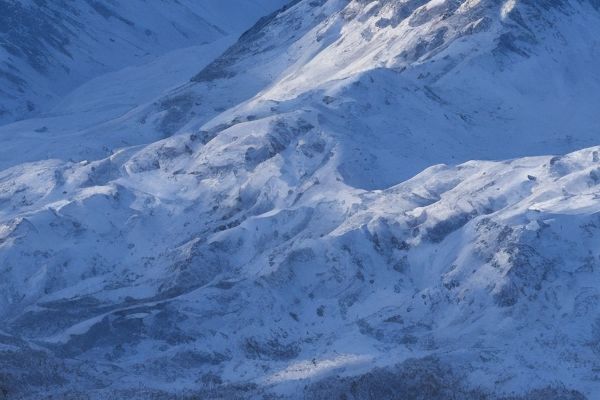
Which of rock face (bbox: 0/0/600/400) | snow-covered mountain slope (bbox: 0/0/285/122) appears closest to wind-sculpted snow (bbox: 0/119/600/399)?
rock face (bbox: 0/0/600/400)

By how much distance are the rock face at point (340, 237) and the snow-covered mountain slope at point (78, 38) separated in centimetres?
2669

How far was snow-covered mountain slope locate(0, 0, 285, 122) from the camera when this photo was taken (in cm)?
10462

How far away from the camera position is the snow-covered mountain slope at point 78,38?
343 ft

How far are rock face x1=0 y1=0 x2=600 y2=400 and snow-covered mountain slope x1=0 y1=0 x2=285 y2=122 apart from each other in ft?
87.6

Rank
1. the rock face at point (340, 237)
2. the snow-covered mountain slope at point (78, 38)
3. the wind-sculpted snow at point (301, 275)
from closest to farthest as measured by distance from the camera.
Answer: the rock face at point (340, 237)
the wind-sculpted snow at point (301, 275)
the snow-covered mountain slope at point (78, 38)

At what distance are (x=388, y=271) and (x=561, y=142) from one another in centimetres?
1840

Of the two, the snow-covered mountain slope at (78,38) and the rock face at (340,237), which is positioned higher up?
the snow-covered mountain slope at (78,38)

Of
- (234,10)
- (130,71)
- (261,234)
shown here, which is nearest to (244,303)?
(261,234)

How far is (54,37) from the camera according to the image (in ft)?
375

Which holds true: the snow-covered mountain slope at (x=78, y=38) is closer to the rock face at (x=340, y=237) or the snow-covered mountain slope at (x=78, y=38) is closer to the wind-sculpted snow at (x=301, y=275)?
the rock face at (x=340, y=237)

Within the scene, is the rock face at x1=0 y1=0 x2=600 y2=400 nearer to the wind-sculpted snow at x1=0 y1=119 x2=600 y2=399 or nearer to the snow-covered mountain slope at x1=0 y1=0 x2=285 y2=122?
the wind-sculpted snow at x1=0 y1=119 x2=600 y2=399

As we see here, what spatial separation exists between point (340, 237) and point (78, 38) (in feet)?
227

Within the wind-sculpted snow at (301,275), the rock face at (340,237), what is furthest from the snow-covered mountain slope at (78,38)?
the wind-sculpted snow at (301,275)

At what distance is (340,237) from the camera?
176 ft
